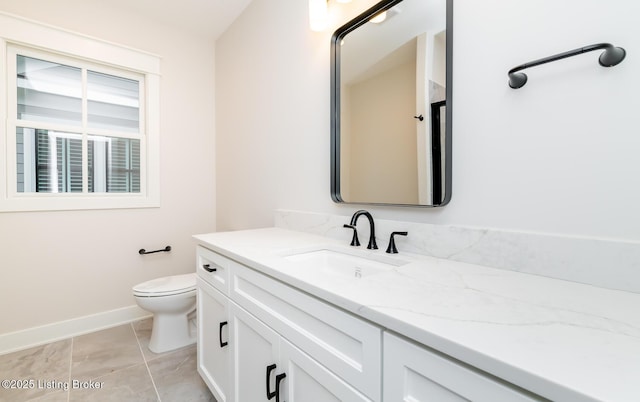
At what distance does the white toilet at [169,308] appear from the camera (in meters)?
1.84

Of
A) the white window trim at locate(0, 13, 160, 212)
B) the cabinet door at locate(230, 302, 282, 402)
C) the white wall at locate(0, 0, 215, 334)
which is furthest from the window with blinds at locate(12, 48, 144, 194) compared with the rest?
the cabinet door at locate(230, 302, 282, 402)

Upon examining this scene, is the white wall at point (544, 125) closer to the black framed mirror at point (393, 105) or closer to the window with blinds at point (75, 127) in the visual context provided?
the black framed mirror at point (393, 105)

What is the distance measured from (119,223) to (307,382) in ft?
7.42

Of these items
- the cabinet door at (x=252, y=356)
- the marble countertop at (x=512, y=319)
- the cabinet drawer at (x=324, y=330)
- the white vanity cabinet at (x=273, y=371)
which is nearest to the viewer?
the marble countertop at (x=512, y=319)

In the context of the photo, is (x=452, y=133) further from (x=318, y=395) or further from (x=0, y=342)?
(x=0, y=342)

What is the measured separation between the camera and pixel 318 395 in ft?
2.50

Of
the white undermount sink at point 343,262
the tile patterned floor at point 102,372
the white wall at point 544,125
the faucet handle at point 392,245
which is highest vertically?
the white wall at point 544,125

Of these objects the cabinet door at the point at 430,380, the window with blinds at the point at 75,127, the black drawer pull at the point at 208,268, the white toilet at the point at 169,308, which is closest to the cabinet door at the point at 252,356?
the black drawer pull at the point at 208,268

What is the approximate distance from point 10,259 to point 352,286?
2.54 metres

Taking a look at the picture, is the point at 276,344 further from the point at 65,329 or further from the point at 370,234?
the point at 65,329

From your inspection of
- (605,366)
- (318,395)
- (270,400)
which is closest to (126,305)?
(270,400)

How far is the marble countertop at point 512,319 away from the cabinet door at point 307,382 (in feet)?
0.64

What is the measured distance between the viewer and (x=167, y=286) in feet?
6.40

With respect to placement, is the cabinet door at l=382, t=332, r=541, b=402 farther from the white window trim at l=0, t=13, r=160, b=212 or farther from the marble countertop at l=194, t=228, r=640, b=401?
the white window trim at l=0, t=13, r=160, b=212
